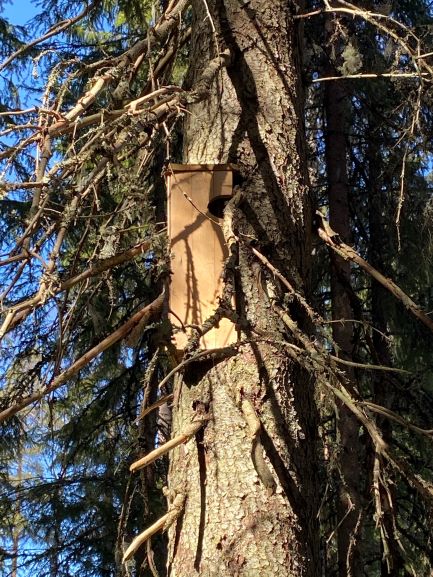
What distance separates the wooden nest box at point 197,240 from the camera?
2.55 meters

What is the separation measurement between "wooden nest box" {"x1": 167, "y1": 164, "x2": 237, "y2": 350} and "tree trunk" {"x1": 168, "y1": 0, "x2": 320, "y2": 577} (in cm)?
8

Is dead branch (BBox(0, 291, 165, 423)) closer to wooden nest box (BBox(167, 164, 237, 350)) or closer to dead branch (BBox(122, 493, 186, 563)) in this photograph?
wooden nest box (BBox(167, 164, 237, 350))

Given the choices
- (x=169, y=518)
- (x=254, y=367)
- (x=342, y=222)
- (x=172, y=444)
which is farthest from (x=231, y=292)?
(x=342, y=222)

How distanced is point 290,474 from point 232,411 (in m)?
0.25

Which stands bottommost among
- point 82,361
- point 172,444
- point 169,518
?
point 169,518

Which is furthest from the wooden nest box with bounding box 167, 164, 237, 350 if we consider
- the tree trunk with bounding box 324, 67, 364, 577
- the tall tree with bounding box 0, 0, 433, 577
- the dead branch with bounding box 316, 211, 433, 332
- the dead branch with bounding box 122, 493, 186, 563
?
the tree trunk with bounding box 324, 67, 364, 577

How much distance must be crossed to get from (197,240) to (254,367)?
0.50 metres

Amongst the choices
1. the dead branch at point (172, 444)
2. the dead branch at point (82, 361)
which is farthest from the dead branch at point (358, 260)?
the dead branch at point (172, 444)

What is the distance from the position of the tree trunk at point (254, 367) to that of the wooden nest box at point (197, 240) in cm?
8

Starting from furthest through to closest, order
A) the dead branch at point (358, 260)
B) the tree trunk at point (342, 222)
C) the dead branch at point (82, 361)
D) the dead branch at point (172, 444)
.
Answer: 1. the tree trunk at point (342, 222)
2. the dead branch at point (358, 260)
3. the dead branch at point (82, 361)
4. the dead branch at point (172, 444)

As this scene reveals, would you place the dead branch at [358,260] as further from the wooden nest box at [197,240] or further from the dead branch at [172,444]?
the dead branch at [172,444]

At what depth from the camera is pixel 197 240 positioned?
2.65 m

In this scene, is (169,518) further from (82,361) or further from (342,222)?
(342,222)

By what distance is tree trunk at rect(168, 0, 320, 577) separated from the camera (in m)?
2.21
